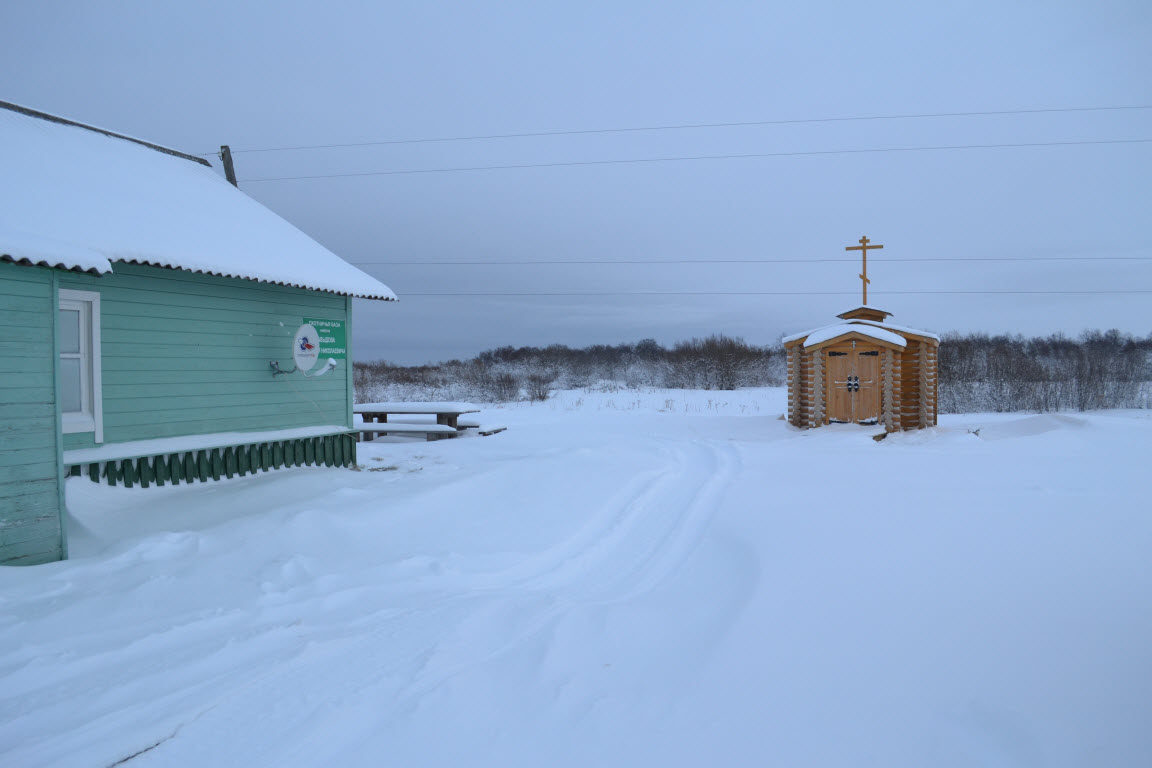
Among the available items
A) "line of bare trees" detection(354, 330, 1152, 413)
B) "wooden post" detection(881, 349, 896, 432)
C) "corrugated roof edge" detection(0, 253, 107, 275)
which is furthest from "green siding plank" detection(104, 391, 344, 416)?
"line of bare trees" detection(354, 330, 1152, 413)

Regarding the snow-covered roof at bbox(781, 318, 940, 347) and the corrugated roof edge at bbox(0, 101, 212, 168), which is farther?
the snow-covered roof at bbox(781, 318, 940, 347)

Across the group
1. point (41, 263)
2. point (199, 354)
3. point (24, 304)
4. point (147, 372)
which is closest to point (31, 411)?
point (24, 304)

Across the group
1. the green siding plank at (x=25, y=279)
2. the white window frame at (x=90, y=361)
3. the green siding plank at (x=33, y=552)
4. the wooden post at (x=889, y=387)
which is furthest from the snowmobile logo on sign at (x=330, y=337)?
the wooden post at (x=889, y=387)

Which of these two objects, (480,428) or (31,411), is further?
(480,428)

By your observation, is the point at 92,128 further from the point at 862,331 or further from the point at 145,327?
the point at 862,331

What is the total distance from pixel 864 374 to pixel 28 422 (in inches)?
607

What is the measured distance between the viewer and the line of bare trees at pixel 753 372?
2406 cm

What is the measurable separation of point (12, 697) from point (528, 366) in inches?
1703

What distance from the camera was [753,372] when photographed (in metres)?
39.5

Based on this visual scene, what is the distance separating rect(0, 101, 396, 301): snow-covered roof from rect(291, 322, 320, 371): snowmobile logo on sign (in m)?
0.82

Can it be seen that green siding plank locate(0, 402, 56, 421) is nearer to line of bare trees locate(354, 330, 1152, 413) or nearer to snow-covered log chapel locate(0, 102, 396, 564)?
snow-covered log chapel locate(0, 102, 396, 564)

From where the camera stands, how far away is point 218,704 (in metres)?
3.30

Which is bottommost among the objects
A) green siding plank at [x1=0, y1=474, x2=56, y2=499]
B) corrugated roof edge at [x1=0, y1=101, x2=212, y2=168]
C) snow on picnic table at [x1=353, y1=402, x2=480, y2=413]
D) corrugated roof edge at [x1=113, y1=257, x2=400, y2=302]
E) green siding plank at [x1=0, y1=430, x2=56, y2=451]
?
green siding plank at [x1=0, y1=474, x2=56, y2=499]

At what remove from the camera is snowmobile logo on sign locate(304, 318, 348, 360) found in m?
9.79
